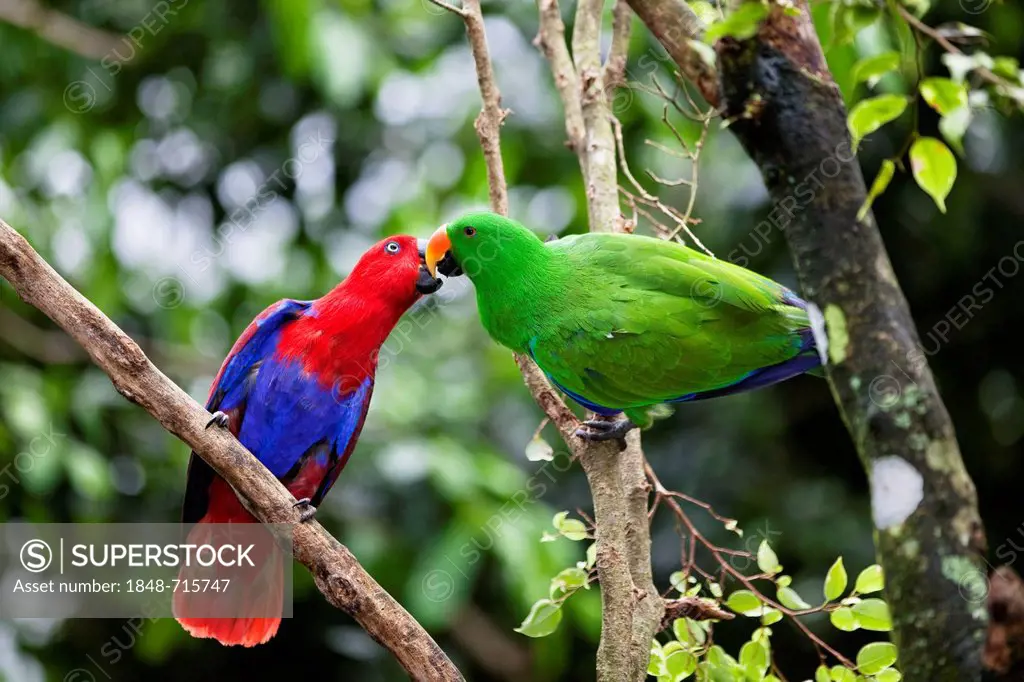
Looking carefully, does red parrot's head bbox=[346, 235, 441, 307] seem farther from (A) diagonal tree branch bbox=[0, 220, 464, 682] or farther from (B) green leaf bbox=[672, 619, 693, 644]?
(B) green leaf bbox=[672, 619, 693, 644]

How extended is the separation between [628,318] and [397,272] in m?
0.81

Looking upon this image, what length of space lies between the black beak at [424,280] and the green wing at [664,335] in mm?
495

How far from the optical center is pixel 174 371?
5668 millimetres

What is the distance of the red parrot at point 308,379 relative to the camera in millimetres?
3162

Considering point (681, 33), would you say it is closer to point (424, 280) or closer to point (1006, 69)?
point (1006, 69)

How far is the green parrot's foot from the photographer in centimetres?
271

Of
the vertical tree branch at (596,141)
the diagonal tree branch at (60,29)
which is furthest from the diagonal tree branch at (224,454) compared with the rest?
the diagonal tree branch at (60,29)

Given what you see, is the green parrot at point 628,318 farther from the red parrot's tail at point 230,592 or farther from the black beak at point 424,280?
the red parrot's tail at point 230,592

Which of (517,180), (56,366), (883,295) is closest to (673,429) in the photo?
(517,180)

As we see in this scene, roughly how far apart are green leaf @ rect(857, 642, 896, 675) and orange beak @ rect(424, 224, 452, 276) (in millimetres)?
1453

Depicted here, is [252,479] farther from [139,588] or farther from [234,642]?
[139,588]

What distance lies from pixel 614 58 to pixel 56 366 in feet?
12.5

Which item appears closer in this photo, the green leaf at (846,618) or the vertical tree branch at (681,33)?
the vertical tree branch at (681,33)

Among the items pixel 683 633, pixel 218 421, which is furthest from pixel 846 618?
pixel 218 421
